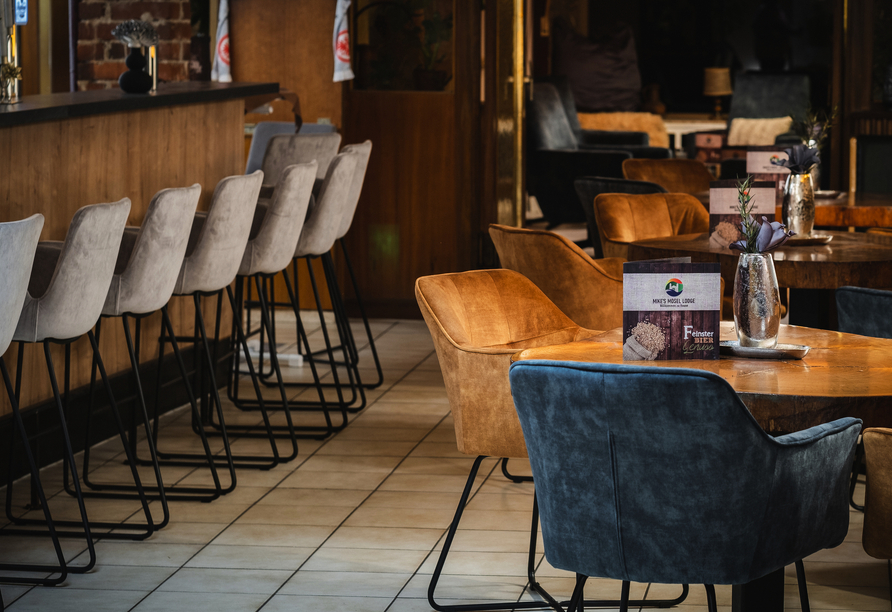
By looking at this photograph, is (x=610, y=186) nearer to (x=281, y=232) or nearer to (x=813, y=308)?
(x=813, y=308)

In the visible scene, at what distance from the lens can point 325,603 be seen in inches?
122

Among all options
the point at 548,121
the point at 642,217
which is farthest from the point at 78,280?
the point at 548,121

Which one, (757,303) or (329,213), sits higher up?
(329,213)

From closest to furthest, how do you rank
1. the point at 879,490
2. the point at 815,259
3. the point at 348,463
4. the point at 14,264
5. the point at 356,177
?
1. the point at 879,490
2. the point at 14,264
3. the point at 815,259
4. the point at 348,463
5. the point at 356,177

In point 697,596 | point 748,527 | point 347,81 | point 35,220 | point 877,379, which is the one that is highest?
point 347,81

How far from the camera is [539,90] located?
1003 cm

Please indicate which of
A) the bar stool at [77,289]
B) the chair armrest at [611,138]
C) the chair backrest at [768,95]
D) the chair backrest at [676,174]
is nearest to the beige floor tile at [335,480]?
the bar stool at [77,289]

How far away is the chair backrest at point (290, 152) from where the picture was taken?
5.37 m

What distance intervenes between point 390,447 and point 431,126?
2906 millimetres

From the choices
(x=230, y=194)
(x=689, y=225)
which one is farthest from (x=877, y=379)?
(x=689, y=225)

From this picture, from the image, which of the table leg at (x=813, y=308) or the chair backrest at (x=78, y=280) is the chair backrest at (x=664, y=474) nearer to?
the chair backrest at (x=78, y=280)

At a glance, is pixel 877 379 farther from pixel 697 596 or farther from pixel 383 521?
pixel 383 521

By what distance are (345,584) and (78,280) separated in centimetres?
108

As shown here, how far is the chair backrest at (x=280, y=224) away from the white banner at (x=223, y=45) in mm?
2848
